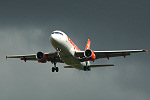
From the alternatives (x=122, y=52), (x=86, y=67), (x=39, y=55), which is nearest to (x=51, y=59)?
(x=39, y=55)

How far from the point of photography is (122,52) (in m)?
53.4

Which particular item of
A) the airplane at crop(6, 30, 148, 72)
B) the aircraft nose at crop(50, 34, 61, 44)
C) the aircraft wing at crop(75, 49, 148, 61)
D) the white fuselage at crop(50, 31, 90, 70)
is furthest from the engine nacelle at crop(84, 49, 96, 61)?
the aircraft nose at crop(50, 34, 61, 44)

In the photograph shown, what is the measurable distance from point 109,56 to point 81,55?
5.91 meters

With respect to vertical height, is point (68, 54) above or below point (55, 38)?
below

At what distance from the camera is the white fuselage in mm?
47906

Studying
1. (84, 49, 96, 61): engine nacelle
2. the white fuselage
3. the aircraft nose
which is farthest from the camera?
(84, 49, 96, 61): engine nacelle

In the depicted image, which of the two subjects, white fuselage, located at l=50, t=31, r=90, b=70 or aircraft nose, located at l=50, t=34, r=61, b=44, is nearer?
aircraft nose, located at l=50, t=34, r=61, b=44

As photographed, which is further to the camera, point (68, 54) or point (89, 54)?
point (89, 54)

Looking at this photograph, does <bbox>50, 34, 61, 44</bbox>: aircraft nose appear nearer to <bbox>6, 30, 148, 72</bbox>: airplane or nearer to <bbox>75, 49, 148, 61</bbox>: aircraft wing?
<bbox>6, 30, 148, 72</bbox>: airplane

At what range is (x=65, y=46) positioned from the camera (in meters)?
49.5

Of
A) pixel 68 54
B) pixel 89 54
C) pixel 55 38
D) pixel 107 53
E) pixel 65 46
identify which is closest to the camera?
pixel 55 38

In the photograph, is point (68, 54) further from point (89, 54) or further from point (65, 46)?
point (89, 54)

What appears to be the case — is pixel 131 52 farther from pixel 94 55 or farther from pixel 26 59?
pixel 26 59

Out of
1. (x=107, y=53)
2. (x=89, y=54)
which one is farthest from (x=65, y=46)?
(x=107, y=53)
